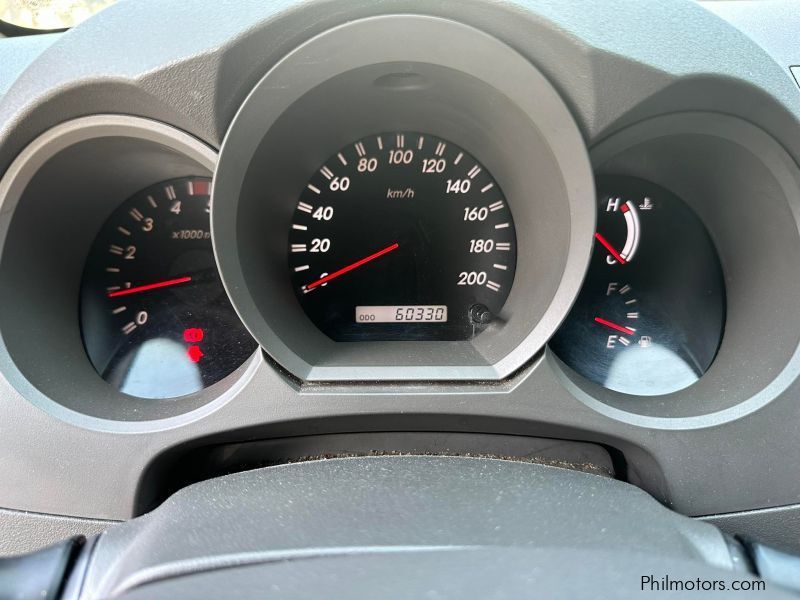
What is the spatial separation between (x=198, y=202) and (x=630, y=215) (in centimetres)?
130

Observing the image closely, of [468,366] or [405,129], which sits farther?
[405,129]

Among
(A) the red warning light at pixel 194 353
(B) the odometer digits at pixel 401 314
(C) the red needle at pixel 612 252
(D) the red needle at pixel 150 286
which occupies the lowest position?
(A) the red warning light at pixel 194 353

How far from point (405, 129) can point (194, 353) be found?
35.5 inches

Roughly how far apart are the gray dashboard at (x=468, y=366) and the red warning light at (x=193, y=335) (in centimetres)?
25

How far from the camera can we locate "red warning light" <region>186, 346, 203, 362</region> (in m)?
1.84

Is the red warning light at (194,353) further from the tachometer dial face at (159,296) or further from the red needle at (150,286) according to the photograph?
the red needle at (150,286)

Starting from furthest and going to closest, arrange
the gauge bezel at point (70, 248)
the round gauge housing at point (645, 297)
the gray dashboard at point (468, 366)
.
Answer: the round gauge housing at point (645, 297)
the gauge bezel at point (70, 248)
the gray dashboard at point (468, 366)

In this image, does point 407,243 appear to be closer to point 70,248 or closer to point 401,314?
point 401,314

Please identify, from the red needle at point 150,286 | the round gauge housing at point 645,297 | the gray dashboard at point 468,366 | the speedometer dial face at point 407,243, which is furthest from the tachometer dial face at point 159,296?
the round gauge housing at point 645,297

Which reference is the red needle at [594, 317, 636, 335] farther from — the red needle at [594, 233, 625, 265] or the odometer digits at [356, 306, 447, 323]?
the odometer digits at [356, 306, 447, 323]

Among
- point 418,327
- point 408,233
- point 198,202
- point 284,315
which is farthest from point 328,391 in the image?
point 198,202

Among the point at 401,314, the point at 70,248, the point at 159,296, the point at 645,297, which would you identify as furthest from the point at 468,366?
the point at 70,248

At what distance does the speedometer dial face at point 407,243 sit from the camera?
1888 mm

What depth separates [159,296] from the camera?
6.28 feet
